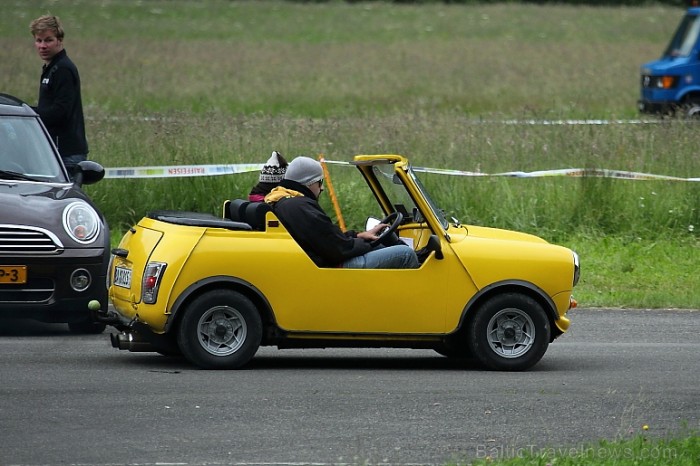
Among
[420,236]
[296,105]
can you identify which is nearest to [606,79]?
[296,105]

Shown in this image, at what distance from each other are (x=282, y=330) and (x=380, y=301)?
0.63 metres

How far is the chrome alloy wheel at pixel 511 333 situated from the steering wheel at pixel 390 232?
2.74ft

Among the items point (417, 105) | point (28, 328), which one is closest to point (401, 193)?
point (28, 328)

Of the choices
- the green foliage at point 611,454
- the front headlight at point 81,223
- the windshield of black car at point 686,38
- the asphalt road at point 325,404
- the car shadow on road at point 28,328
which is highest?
the windshield of black car at point 686,38

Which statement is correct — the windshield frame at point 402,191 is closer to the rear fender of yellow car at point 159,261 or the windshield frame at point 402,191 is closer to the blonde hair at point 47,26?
the rear fender of yellow car at point 159,261

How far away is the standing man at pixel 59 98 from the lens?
11336 mm

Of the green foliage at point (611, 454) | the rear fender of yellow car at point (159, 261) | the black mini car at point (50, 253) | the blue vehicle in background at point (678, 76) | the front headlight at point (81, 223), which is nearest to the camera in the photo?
the green foliage at point (611, 454)

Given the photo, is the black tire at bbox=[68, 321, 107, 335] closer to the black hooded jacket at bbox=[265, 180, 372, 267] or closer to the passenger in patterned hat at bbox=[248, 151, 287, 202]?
the passenger in patterned hat at bbox=[248, 151, 287, 202]

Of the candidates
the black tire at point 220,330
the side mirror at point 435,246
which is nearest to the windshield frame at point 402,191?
the side mirror at point 435,246

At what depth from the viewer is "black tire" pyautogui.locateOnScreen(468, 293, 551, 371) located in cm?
862

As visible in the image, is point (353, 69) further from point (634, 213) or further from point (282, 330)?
point (282, 330)

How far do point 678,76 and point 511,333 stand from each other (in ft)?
53.0

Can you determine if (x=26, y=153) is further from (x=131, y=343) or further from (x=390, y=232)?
(x=390, y=232)

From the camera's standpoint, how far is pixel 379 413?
7.38 meters
